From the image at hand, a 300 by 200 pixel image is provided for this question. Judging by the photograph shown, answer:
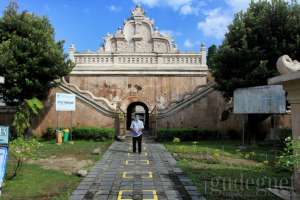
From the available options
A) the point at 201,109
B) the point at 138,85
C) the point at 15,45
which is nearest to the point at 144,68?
the point at 138,85

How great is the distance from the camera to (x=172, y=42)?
2834 cm

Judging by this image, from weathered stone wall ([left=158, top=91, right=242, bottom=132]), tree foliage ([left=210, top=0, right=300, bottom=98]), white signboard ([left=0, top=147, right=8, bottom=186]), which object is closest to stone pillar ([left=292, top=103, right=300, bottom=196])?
white signboard ([left=0, top=147, right=8, bottom=186])

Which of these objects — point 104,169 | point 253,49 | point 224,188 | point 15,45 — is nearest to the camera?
point 224,188

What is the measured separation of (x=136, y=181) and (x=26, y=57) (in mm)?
12014

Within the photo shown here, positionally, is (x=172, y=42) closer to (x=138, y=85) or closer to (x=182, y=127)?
(x=138, y=85)

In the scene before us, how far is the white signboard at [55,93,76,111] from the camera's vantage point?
1916cm

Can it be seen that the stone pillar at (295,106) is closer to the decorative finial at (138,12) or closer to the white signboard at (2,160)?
the white signboard at (2,160)

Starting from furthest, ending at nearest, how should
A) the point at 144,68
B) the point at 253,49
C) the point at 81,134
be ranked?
the point at 144,68
the point at 81,134
the point at 253,49

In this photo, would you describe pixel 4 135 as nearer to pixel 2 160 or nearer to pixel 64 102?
pixel 2 160

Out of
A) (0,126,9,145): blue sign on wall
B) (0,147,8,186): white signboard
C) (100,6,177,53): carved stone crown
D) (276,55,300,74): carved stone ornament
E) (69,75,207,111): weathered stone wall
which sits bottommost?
(0,147,8,186): white signboard

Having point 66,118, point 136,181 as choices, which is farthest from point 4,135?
point 66,118

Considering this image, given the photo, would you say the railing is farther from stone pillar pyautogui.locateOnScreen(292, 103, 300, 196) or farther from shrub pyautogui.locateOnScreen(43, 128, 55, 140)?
stone pillar pyautogui.locateOnScreen(292, 103, 300, 196)

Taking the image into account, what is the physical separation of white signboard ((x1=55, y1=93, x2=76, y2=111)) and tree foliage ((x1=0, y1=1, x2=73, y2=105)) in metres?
1.34

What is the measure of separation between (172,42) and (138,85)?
427cm
